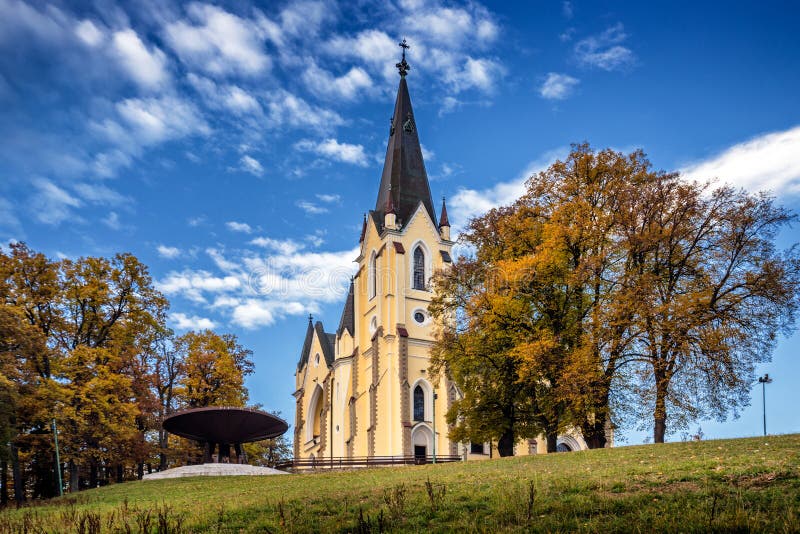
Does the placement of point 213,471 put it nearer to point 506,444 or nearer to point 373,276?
point 506,444

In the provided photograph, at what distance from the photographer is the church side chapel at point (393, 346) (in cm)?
4672

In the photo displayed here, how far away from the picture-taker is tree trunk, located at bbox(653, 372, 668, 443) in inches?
883

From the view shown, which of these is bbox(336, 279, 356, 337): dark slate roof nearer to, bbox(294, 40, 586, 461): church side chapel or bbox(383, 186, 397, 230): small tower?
bbox(294, 40, 586, 461): church side chapel

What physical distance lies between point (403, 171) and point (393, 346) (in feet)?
49.9

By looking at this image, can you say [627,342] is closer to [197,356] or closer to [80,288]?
[80,288]

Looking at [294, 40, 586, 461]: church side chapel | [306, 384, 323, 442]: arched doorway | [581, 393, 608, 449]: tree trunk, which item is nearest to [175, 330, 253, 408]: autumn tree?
[294, 40, 586, 461]: church side chapel

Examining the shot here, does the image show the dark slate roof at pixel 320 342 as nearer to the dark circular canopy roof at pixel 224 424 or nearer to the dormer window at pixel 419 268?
the dormer window at pixel 419 268

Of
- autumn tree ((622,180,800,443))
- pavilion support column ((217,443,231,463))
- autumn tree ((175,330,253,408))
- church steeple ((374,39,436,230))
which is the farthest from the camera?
church steeple ((374,39,436,230))

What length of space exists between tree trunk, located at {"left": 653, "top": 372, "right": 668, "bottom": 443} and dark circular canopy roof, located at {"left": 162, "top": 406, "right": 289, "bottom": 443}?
1738 cm

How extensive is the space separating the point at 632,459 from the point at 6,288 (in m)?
28.4

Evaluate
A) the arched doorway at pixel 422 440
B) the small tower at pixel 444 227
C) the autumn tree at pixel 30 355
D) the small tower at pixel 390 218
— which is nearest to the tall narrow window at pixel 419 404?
the arched doorway at pixel 422 440

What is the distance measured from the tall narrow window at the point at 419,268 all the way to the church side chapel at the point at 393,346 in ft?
0.26

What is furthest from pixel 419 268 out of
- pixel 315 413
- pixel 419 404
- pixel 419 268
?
pixel 315 413

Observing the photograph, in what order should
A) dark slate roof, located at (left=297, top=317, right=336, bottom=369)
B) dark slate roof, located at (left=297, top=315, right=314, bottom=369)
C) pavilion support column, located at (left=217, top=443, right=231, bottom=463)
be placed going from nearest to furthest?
pavilion support column, located at (left=217, top=443, right=231, bottom=463)
dark slate roof, located at (left=297, top=317, right=336, bottom=369)
dark slate roof, located at (left=297, top=315, right=314, bottom=369)
